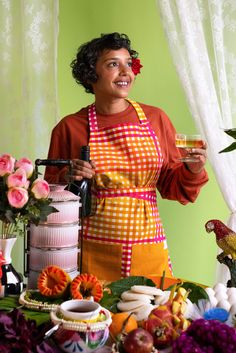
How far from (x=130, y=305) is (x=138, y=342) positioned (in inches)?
9.2

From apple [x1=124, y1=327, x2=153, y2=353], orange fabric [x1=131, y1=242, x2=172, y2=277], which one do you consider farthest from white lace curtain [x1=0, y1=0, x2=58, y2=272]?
apple [x1=124, y1=327, x2=153, y2=353]

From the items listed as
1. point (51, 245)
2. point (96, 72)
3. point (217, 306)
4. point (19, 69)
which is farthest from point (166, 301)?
point (19, 69)

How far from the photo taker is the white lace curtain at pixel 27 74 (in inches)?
101

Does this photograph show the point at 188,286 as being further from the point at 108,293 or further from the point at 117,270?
the point at 117,270

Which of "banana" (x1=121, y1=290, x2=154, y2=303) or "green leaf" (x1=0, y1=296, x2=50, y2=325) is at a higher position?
"banana" (x1=121, y1=290, x2=154, y2=303)

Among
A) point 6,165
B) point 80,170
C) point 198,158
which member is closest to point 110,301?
point 6,165

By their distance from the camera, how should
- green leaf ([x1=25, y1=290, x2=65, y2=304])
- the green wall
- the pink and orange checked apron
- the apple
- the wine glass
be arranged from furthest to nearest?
the green wall
the pink and orange checked apron
the wine glass
green leaf ([x1=25, y1=290, x2=65, y2=304])
the apple

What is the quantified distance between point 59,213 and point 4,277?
0.71 ft

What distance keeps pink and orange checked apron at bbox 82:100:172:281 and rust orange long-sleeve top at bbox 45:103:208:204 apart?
0.19ft

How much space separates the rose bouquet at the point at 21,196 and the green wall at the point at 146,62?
140 cm

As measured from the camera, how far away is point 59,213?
1532mm

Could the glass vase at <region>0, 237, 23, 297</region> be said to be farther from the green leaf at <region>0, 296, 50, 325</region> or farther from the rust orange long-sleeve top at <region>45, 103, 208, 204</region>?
the rust orange long-sleeve top at <region>45, 103, 208, 204</region>

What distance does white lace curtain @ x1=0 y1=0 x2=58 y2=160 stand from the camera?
2.55 m

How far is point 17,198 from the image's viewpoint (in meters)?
1.43
